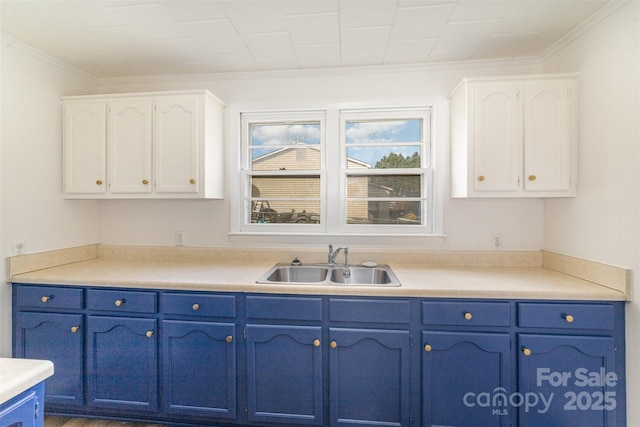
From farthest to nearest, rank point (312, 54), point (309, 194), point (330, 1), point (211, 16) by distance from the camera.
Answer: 1. point (309, 194)
2. point (312, 54)
3. point (211, 16)
4. point (330, 1)

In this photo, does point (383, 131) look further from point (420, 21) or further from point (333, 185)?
point (420, 21)

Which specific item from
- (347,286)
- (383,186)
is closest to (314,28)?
(383,186)

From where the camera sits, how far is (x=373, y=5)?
1.62 meters

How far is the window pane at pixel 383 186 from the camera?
2.40 metres

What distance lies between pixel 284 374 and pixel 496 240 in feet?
5.96

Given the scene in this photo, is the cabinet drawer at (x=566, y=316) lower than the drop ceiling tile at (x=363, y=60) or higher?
lower

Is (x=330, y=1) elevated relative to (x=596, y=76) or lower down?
elevated

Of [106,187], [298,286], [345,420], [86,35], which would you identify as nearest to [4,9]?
[86,35]

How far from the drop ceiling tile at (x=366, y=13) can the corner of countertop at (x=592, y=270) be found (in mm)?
1895

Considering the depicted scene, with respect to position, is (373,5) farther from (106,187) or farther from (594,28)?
(106,187)

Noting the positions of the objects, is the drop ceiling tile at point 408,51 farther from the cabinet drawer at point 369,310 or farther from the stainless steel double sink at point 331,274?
the cabinet drawer at point 369,310

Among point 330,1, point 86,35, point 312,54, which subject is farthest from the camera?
point 312,54

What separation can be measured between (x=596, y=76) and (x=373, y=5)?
1.40m

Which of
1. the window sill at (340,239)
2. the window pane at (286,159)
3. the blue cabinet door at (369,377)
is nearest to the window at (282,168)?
the window pane at (286,159)
